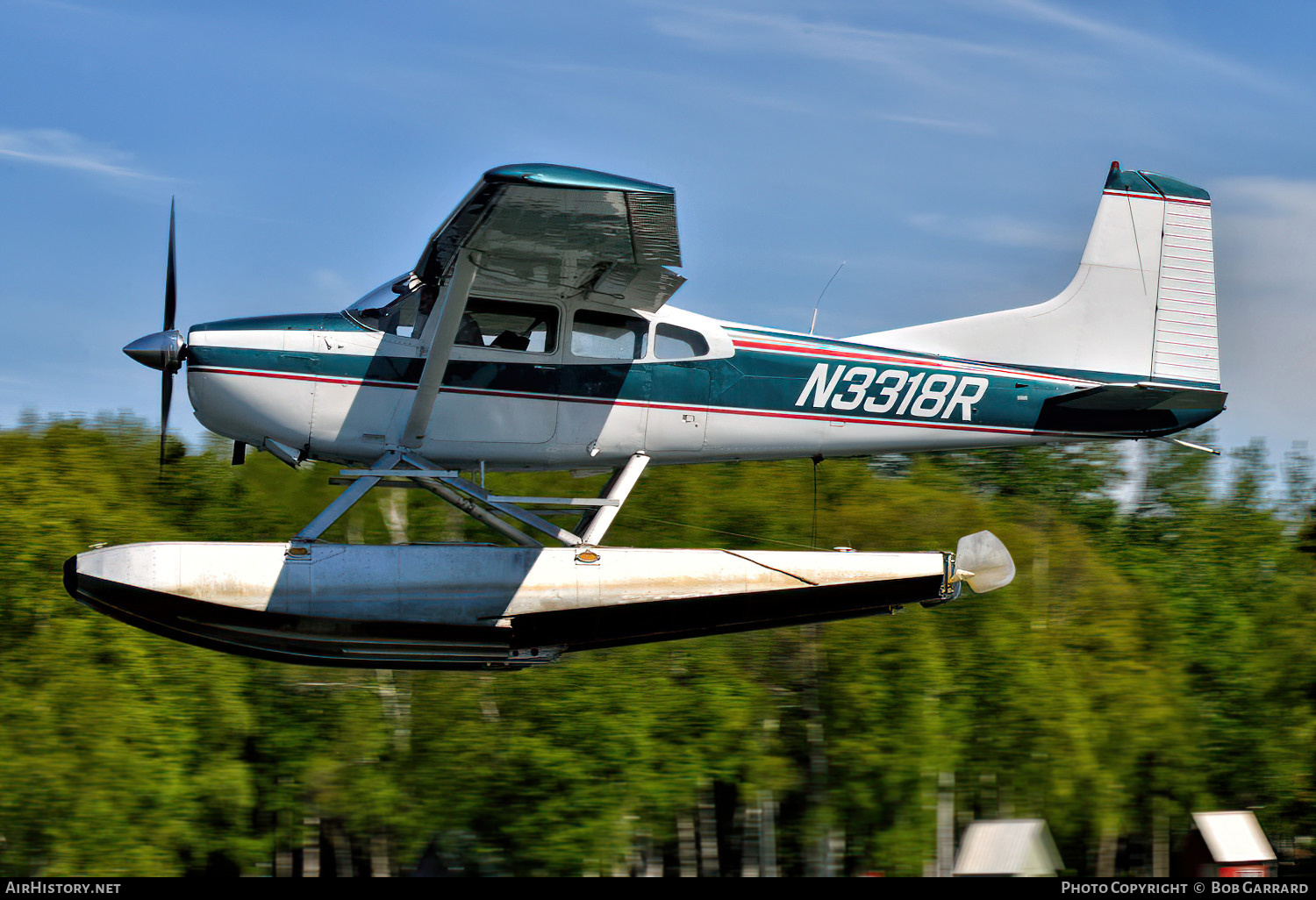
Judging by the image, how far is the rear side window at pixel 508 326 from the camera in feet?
28.0

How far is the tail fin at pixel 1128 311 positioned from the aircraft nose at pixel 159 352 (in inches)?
197

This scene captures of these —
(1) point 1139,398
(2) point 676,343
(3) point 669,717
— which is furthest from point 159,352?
(3) point 669,717

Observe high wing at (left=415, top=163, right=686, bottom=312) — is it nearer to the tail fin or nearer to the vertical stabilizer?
the tail fin

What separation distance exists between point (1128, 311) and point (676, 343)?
3705mm

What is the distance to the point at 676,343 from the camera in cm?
898

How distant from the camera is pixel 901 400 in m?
9.34

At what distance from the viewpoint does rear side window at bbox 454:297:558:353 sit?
336 inches

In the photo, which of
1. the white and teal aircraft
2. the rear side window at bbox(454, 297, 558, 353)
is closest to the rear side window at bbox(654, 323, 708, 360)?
the white and teal aircraft

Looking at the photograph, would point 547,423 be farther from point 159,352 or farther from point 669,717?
point 669,717

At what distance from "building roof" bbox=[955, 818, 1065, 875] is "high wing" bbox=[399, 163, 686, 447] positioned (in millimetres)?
18996

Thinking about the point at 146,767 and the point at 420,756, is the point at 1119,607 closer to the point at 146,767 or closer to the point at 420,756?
the point at 420,756

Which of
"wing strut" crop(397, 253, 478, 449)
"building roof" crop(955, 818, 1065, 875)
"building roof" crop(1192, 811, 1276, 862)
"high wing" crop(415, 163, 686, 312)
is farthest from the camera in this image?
"building roof" crop(1192, 811, 1276, 862)

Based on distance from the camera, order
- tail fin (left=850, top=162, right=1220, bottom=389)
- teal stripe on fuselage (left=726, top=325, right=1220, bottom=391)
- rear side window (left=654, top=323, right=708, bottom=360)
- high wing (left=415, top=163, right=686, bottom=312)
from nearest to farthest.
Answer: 1. high wing (left=415, top=163, right=686, bottom=312)
2. rear side window (left=654, top=323, right=708, bottom=360)
3. teal stripe on fuselage (left=726, top=325, right=1220, bottom=391)
4. tail fin (left=850, top=162, right=1220, bottom=389)

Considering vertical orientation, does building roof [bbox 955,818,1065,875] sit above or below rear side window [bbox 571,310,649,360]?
below
